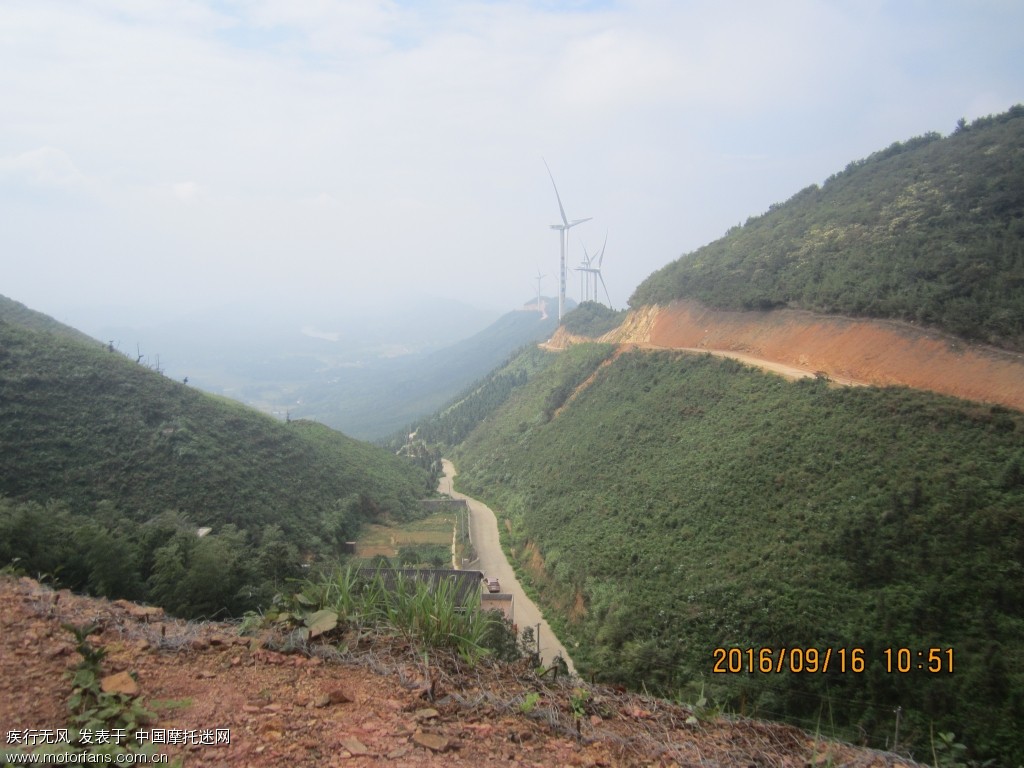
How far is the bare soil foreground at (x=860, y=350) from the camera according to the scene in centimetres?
2073

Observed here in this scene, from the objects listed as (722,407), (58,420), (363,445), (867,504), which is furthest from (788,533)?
(363,445)

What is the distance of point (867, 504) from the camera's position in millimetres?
17125

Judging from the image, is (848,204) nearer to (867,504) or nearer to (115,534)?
(867,504)

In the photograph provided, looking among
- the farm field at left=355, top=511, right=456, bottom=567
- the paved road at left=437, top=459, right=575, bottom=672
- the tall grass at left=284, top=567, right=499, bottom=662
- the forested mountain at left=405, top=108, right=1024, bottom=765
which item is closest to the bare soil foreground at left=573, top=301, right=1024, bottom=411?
the forested mountain at left=405, top=108, right=1024, bottom=765

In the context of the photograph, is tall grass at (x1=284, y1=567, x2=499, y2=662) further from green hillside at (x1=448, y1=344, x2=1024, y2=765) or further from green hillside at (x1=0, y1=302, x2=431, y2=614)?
green hillside at (x1=0, y1=302, x2=431, y2=614)

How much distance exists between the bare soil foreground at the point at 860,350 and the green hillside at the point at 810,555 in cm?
207

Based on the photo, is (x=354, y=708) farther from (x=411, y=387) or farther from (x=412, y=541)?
(x=411, y=387)

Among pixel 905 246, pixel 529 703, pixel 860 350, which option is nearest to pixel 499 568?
pixel 860 350

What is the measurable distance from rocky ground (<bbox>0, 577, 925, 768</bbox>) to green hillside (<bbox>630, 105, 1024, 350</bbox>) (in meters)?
23.2

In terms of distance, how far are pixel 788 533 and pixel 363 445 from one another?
40220mm

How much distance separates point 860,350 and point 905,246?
21.9 ft

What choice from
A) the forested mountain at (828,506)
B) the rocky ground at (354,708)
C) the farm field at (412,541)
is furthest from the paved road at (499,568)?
the rocky ground at (354,708)

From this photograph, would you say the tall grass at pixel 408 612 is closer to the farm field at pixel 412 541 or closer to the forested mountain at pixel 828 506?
the forested mountain at pixel 828 506

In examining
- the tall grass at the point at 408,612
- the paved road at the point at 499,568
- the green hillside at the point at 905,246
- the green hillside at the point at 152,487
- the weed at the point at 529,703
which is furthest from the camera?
the green hillside at the point at 905,246
